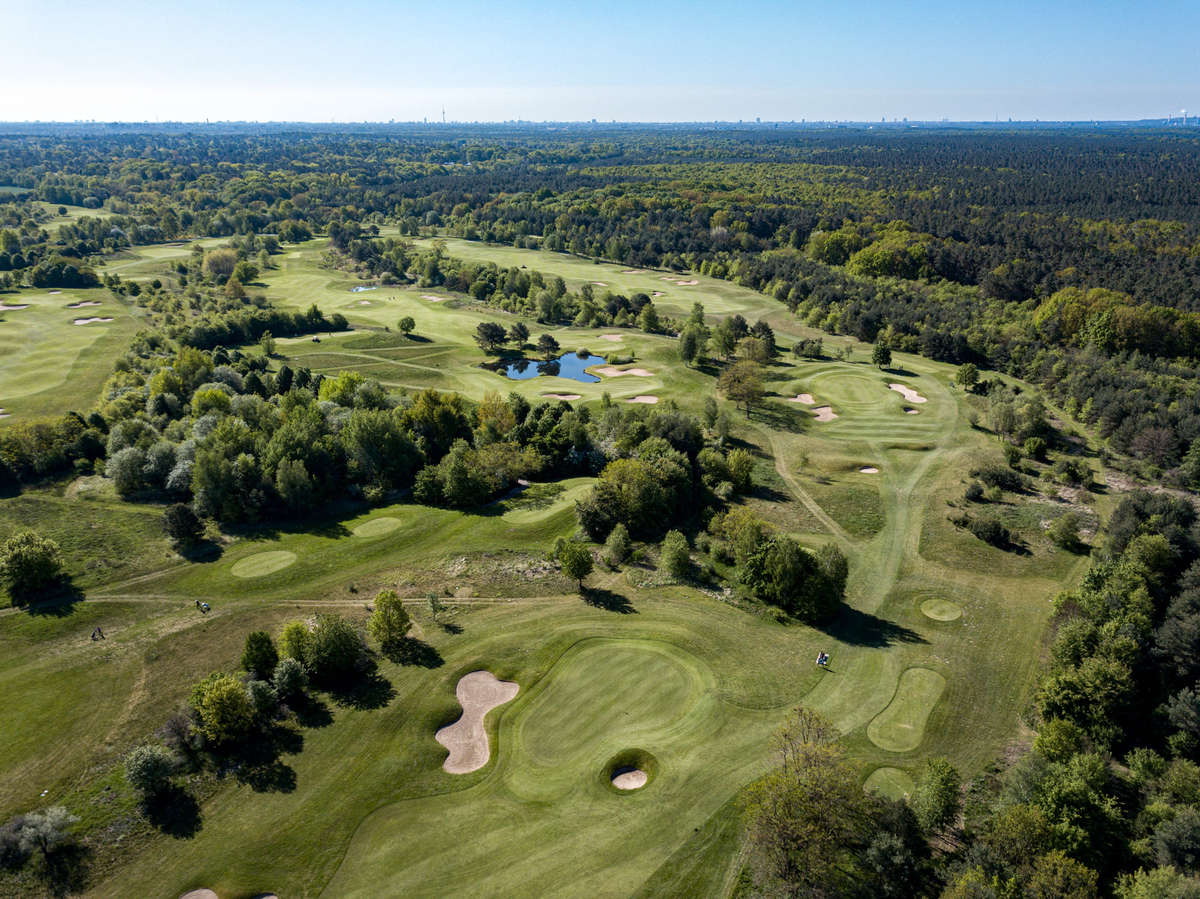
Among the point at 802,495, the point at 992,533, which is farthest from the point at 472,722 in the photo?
the point at 992,533

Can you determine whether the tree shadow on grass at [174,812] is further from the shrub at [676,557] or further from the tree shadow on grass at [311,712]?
the shrub at [676,557]

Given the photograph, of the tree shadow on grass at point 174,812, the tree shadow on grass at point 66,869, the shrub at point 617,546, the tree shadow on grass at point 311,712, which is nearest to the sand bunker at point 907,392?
the shrub at point 617,546

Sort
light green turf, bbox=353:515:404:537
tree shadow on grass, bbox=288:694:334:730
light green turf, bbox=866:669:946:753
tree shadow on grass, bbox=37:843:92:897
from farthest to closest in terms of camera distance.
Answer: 1. light green turf, bbox=353:515:404:537
2. tree shadow on grass, bbox=288:694:334:730
3. light green turf, bbox=866:669:946:753
4. tree shadow on grass, bbox=37:843:92:897

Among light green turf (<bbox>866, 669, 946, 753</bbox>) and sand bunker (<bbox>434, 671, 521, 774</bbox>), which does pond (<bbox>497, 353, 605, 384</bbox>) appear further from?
light green turf (<bbox>866, 669, 946, 753</bbox>)

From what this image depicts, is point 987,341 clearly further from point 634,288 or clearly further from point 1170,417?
point 634,288

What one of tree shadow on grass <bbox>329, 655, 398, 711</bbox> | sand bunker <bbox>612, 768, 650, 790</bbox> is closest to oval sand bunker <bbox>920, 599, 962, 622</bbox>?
sand bunker <bbox>612, 768, 650, 790</bbox>

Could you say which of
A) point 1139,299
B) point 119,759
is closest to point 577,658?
point 119,759

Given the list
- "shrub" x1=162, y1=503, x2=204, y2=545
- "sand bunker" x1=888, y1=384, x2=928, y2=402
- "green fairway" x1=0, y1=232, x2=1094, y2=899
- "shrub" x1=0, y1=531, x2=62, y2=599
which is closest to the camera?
"green fairway" x1=0, y1=232, x2=1094, y2=899

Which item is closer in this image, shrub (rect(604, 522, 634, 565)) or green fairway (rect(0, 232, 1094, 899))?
green fairway (rect(0, 232, 1094, 899))

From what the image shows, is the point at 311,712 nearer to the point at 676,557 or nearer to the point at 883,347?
the point at 676,557
